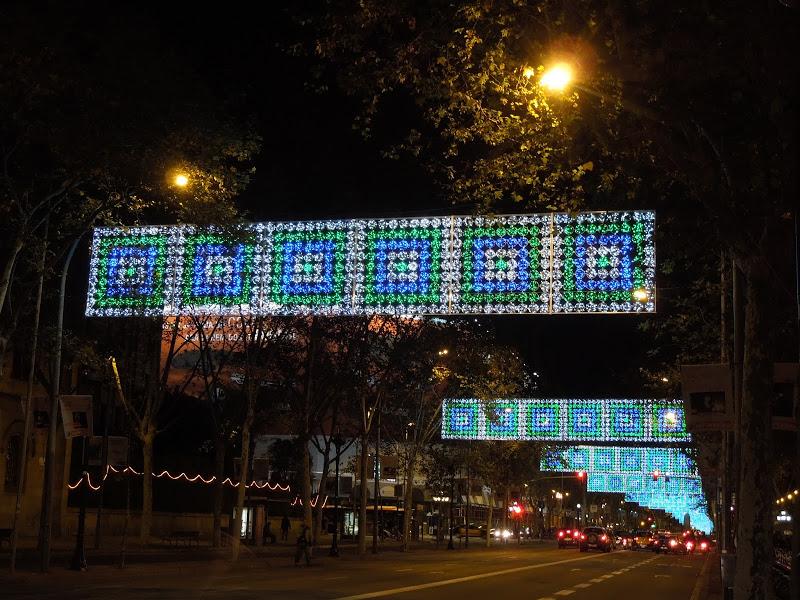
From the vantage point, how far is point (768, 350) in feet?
46.1

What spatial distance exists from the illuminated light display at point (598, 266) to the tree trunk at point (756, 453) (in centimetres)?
683

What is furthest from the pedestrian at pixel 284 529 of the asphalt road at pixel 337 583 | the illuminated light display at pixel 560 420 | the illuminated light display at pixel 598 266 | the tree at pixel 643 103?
the tree at pixel 643 103

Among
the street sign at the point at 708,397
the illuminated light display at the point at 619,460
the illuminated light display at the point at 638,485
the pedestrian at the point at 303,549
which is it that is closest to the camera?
the street sign at the point at 708,397

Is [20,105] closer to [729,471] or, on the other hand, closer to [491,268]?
[491,268]

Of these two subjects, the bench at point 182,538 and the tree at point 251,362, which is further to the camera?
the bench at point 182,538

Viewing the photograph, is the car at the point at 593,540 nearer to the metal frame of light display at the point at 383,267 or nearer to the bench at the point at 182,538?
the bench at the point at 182,538

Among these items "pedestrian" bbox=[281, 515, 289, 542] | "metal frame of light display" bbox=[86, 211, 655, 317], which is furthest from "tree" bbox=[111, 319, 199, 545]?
"pedestrian" bbox=[281, 515, 289, 542]

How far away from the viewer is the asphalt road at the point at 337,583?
65.9ft

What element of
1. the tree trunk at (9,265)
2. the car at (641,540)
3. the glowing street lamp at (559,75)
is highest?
the glowing street lamp at (559,75)

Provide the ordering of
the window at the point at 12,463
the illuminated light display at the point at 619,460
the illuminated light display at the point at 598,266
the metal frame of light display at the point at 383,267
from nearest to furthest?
1. the illuminated light display at the point at 598,266
2. the metal frame of light display at the point at 383,267
3. the window at the point at 12,463
4. the illuminated light display at the point at 619,460

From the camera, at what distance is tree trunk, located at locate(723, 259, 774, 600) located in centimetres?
1350

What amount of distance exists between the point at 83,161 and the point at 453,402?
37365mm

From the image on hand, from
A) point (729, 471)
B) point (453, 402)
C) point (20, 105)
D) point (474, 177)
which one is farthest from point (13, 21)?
point (453, 402)

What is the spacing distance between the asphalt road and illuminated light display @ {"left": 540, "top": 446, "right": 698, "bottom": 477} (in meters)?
42.6
